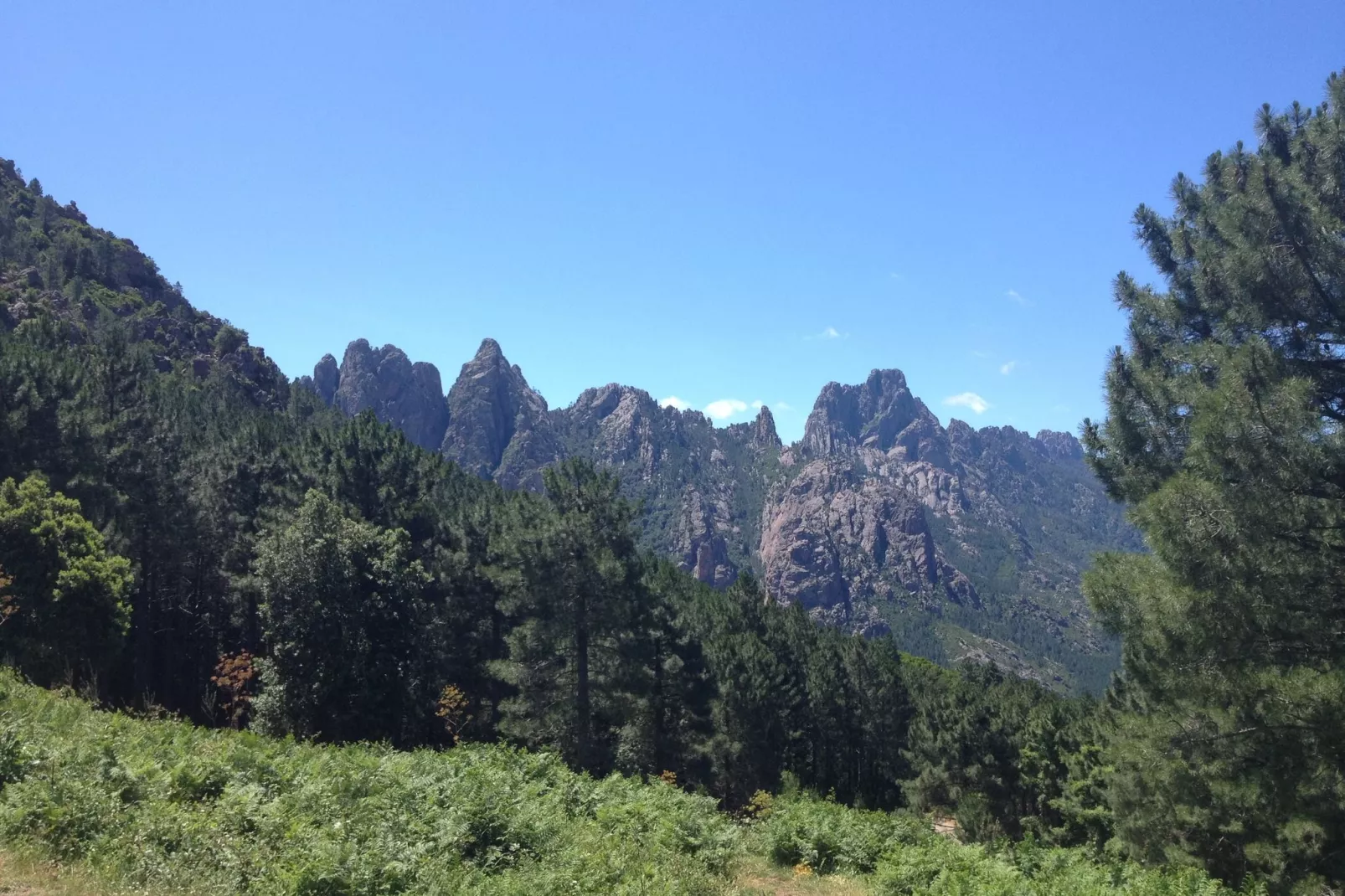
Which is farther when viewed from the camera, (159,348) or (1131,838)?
(159,348)

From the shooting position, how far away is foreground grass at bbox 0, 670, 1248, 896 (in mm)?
7012

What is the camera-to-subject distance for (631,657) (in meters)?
26.1

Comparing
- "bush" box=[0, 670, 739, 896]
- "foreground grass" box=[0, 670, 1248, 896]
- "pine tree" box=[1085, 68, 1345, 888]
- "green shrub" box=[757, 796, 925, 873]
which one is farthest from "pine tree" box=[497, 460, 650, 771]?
"pine tree" box=[1085, 68, 1345, 888]

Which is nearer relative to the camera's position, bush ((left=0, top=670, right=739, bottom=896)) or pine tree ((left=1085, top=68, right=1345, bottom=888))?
bush ((left=0, top=670, right=739, bottom=896))

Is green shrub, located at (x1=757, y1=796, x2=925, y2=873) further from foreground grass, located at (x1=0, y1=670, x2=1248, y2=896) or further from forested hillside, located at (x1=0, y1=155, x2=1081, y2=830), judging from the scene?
forested hillside, located at (x1=0, y1=155, x2=1081, y2=830)

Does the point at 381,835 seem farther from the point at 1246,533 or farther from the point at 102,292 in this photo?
the point at 102,292

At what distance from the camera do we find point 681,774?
32.9 metres

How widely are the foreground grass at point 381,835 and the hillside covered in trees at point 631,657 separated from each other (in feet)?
0.21

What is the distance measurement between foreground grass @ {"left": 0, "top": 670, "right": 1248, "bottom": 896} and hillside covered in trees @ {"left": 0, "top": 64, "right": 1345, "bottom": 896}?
65 mm

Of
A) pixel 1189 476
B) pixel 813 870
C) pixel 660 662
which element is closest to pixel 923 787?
pixel 660 662

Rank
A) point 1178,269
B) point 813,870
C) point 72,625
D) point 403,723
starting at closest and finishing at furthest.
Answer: point 813,870
point 1178,269
point 72,625
point 403,723

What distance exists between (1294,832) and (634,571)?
20.1 meters

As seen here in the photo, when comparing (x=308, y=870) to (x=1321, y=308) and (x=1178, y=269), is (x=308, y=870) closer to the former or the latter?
(x=1321, y=308)

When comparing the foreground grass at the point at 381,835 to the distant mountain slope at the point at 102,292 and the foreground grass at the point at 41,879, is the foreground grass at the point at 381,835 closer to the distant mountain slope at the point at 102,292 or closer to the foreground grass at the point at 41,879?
the foreground grass at the point at 41,879
